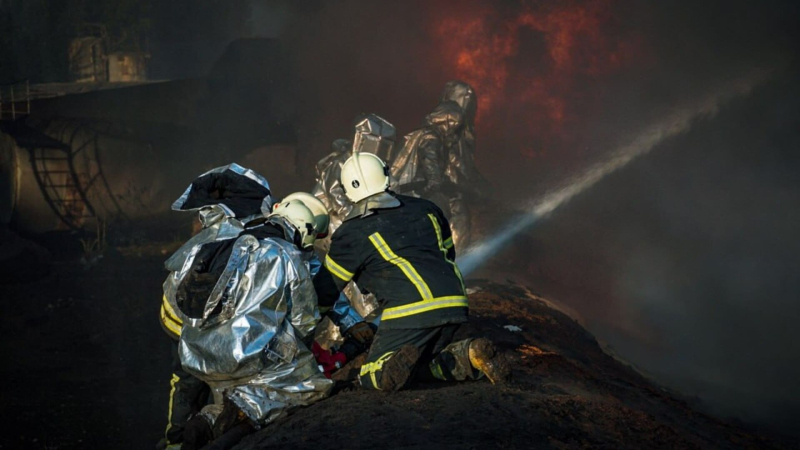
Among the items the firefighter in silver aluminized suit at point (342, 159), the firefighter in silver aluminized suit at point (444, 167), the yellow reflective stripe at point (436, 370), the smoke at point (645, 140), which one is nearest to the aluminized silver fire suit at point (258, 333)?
the yellow reflective stripe at point (436, 370)

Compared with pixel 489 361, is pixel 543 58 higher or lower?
higher

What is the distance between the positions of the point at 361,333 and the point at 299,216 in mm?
900

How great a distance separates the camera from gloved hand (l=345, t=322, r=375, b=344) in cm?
486

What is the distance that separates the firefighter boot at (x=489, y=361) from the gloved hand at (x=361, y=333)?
2.43 ft

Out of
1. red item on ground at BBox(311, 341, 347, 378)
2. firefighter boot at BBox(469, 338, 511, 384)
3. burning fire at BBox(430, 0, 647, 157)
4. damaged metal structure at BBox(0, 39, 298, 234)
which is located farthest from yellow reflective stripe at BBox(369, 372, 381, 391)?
burning fire at BBox(430, 0, 647, 157)

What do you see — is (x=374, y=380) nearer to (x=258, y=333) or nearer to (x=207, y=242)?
(x=258, y=333)

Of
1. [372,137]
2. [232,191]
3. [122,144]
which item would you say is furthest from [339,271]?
[122,144]

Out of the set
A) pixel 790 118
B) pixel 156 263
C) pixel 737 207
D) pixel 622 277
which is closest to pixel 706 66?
pixel 790 118

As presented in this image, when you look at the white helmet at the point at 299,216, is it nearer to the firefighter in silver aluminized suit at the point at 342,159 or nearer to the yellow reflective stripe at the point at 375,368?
the yellow reflective stripe at the point at 375,368

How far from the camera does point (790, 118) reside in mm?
16625

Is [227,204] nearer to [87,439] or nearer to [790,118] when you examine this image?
[87,439]

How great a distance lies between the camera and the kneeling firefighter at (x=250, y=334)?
4.10 metres

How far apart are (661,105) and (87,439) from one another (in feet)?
53.5

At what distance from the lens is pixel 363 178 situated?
462 cm
